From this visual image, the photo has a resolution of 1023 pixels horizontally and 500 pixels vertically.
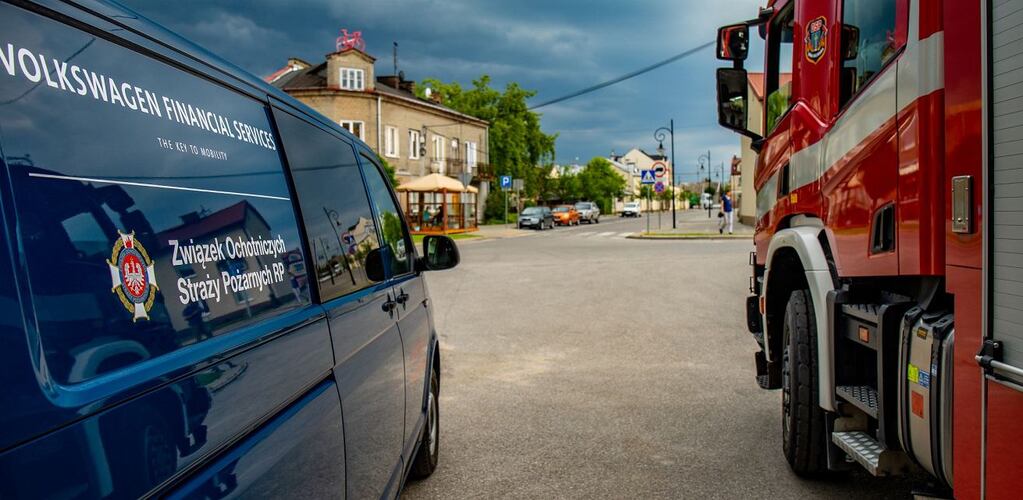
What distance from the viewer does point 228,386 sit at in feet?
5.15

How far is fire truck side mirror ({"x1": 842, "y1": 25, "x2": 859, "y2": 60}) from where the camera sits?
3397 mm

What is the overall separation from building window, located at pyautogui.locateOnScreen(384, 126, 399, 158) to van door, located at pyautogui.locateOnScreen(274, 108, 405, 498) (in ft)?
125

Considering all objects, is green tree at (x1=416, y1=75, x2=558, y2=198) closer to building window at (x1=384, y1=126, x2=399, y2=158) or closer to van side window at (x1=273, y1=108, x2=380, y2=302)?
building window at (x1=384, y1=126, x2=399, y2=158)

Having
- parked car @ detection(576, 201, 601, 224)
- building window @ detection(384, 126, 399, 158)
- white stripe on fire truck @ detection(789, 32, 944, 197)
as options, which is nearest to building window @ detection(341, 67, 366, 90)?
building window @ detection(384, 126, 399, 158)

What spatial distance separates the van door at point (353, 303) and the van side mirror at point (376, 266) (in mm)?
35

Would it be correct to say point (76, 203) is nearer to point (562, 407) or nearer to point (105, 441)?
point (105, 441)

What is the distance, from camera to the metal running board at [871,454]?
9.86 feet

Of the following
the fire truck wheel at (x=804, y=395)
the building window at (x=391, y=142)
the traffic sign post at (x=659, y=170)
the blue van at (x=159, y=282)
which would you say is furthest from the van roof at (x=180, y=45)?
the building window at (x=391, y=142)

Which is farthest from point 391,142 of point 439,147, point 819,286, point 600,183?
point 600,183

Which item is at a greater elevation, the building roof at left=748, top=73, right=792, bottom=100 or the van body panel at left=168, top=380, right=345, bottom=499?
the building roof at left=748, top=73, right=792, bottom=100

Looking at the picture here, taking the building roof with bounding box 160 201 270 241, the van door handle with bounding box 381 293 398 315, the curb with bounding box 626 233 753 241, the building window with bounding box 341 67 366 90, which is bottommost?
the curb with bounding box 626 233 753 241

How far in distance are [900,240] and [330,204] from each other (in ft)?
6.90

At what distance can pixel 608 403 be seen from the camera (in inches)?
222

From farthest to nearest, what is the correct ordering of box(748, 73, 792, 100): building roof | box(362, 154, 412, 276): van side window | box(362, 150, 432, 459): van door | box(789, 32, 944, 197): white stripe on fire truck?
box(748, 73, 792, 100): building roof < box(362, 154, 412, 276): van side window < box(362, 150, 432, 459): van door < box(789, 32, 944, 197): white stripe on fire truck
